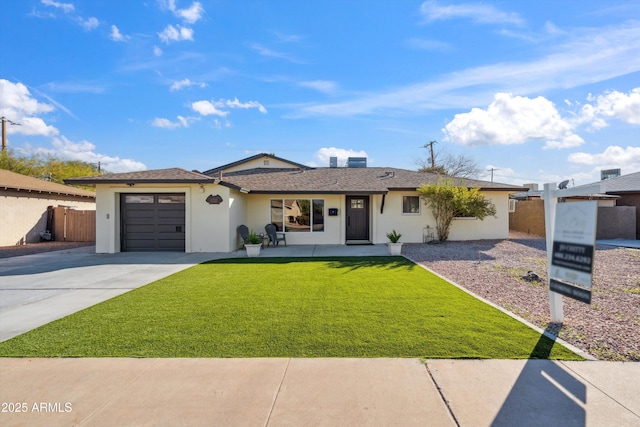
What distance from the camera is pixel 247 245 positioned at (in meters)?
11.1

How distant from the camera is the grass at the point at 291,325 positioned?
3655 millimetres

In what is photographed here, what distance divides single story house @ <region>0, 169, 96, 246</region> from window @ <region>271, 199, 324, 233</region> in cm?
1254

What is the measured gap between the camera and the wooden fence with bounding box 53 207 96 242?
16.7 m

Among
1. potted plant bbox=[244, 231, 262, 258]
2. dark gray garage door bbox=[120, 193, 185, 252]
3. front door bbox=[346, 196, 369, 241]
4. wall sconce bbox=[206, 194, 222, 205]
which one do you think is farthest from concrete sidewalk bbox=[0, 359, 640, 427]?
front door bbox=[346, 196, 369, 241]

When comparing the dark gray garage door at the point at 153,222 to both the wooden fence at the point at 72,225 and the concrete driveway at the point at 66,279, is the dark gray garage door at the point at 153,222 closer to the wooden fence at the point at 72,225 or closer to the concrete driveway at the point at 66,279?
the concrete driveway at the point at 66,279

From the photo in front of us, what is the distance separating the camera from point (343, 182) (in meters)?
15.1

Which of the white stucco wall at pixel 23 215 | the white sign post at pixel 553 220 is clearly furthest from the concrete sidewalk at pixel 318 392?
the white stucco wall at pixel 23 215

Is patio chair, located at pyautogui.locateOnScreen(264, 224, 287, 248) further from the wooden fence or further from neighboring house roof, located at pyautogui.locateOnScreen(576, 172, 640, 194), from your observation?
neighboring house roof, located at pyautogui.locateOnScreen(576, 172, 640, 194)

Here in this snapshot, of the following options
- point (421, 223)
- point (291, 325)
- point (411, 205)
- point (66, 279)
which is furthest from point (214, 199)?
point (421, 223)

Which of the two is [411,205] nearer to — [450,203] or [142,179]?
[450,203]

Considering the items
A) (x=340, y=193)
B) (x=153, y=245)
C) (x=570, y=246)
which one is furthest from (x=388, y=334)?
(x=153, y=245)

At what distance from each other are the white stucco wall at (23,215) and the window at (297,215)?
41.9 ft

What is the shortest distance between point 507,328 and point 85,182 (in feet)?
45.1

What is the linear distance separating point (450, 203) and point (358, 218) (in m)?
4.19
